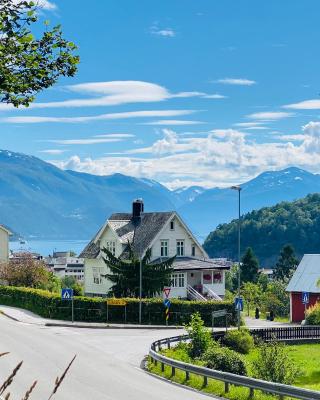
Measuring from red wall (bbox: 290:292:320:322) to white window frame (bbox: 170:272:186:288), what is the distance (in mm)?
10253

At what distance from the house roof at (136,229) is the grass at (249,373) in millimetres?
30571

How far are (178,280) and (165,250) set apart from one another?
4.01 m

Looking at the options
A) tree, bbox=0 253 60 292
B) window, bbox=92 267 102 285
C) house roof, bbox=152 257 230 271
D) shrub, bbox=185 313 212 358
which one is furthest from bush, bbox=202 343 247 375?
tree, bbox=0 253 60 292

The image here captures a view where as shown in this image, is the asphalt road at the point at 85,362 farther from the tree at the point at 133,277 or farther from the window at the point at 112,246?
the window at the point at 112,246

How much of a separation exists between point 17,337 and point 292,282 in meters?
35.0

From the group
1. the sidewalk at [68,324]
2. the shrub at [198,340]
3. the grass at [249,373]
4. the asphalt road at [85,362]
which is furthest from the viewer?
the sidewalk at [68,324]

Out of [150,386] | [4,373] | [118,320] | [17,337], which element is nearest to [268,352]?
[150,386]

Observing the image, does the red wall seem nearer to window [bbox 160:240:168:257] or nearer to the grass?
window [bbox 160:240:168:257]

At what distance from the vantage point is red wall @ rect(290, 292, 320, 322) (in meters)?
69.6

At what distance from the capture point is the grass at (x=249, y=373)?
24.2 metres

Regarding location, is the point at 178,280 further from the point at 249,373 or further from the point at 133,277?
the point at 249,373

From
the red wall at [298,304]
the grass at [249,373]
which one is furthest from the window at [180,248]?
the grass at [249,373]

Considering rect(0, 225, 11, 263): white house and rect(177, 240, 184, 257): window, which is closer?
rect(177, 240, 184, 257): window

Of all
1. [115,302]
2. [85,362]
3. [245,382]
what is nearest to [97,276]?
[115,302]
